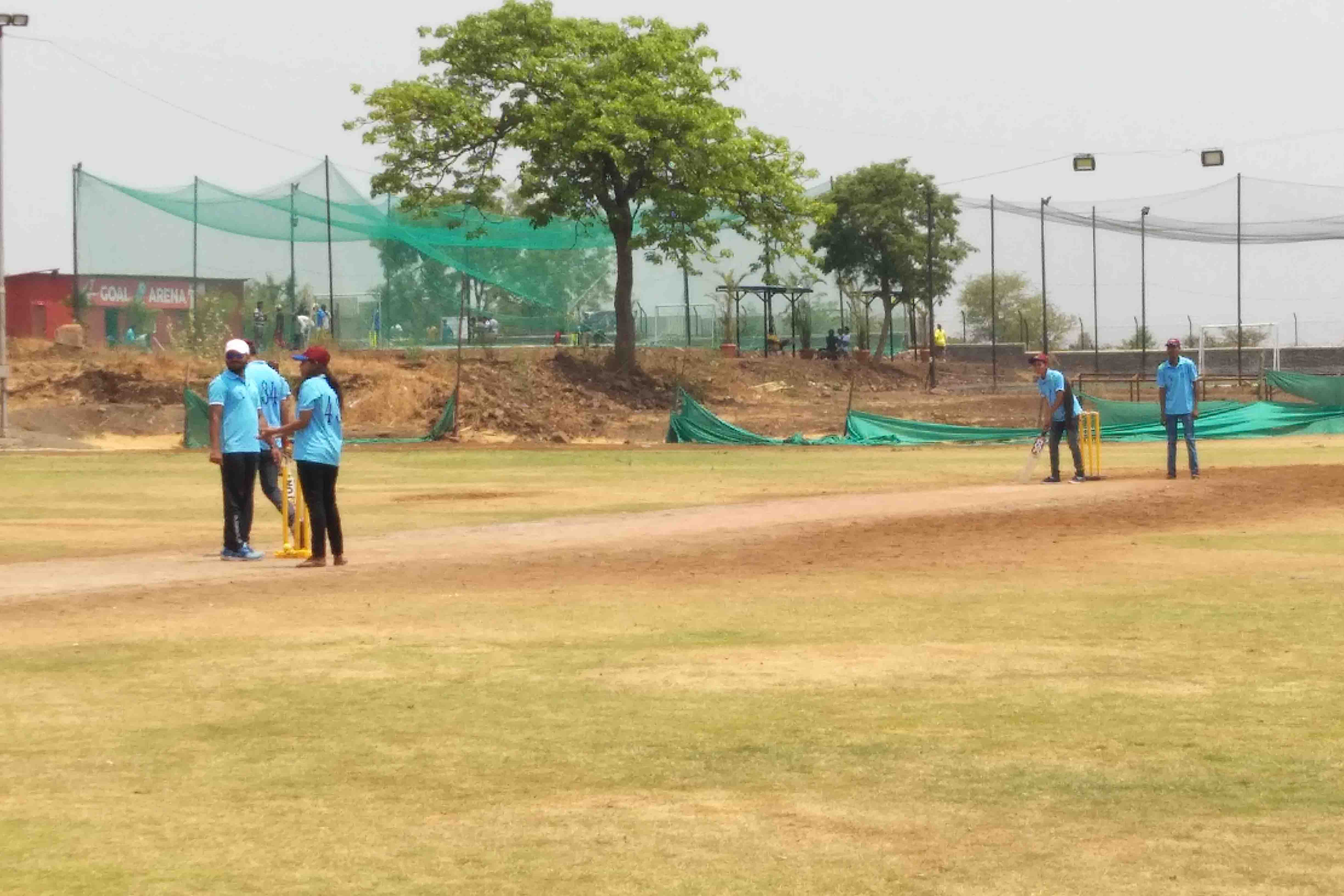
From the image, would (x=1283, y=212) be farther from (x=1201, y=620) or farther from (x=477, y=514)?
(x=1201, y=620)

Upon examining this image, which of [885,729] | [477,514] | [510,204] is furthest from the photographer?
[510,204]

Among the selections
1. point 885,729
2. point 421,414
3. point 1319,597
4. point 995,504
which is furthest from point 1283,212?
point 885,729

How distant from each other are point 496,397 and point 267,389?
100 ft

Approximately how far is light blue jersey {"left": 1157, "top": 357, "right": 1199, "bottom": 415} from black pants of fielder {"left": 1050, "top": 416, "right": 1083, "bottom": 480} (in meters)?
1.48

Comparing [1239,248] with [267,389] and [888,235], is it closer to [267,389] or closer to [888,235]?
[888,235]

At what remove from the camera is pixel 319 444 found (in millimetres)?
15648

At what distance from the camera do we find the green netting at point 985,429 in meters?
39.5

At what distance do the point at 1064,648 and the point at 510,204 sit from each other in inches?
3766

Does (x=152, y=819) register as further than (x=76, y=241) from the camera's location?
No

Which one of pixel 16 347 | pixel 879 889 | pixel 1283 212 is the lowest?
pixel 879 889

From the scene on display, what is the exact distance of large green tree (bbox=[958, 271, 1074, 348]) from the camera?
79.8 metres

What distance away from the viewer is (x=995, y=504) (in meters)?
22.5

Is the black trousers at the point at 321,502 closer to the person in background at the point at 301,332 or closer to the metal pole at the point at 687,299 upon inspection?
the person in background at the point at 301,332

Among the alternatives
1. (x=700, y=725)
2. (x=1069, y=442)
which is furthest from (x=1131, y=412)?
(x=700, y=725)
